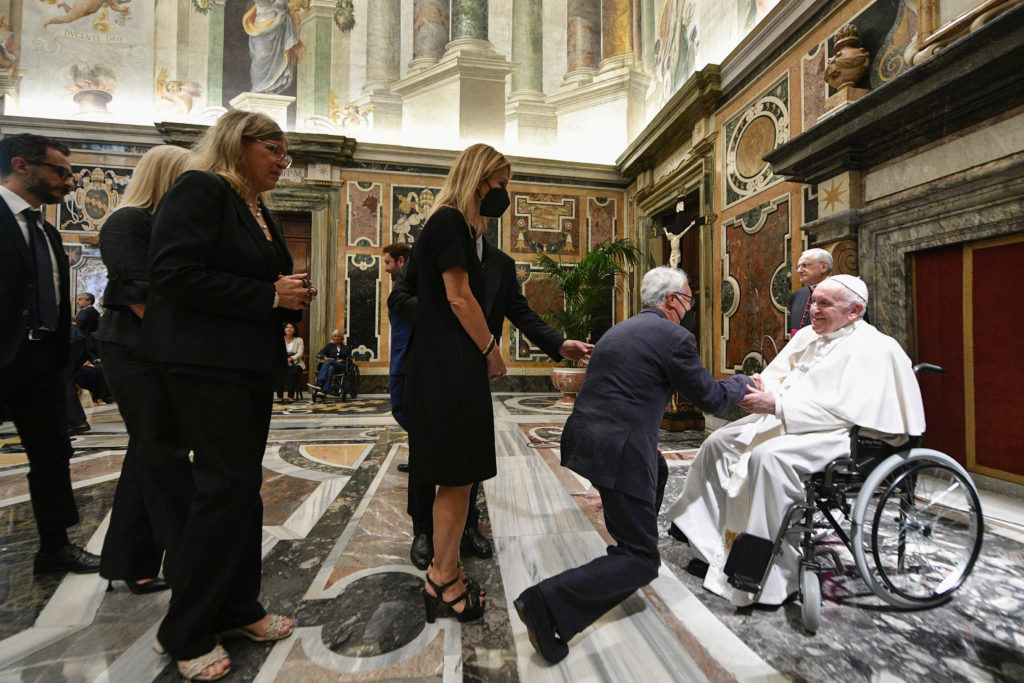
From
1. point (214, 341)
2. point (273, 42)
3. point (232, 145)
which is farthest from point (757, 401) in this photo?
point (273, 42)

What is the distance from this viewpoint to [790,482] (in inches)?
65.9

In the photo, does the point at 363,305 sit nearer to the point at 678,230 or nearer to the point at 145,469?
the point at 678,230

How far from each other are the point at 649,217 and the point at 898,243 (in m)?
5.00

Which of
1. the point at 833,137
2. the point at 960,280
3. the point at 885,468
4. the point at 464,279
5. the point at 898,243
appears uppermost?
the point at 833,137

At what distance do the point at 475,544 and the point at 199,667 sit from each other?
1047 mm

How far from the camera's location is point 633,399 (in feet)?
4.98

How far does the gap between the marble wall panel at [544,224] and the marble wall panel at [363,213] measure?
2.41 metres

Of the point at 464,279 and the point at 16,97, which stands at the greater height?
the point at 16,97

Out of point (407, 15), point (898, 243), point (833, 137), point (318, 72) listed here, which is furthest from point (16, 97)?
point (898, 243)

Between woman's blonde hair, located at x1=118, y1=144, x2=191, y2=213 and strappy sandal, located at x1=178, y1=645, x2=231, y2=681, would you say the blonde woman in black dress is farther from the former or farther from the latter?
woman's blonde hair, located at x1=118, y1=144, x2=191, y2=213

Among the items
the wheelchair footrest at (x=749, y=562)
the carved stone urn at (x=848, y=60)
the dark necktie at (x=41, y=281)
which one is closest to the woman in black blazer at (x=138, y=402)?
the dark necktie at (x=41, y=281)

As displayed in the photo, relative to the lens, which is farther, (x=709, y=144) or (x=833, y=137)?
(x=709, y=144)

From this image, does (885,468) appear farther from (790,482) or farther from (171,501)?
(171,501)

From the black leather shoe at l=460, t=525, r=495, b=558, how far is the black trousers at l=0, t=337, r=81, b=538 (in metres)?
1.56
